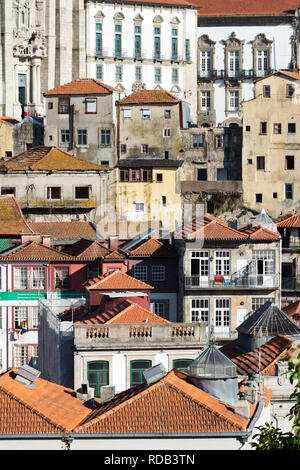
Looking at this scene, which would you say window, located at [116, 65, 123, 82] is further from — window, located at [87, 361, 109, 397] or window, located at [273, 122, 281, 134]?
window, located at [87, 361, 109, 397]

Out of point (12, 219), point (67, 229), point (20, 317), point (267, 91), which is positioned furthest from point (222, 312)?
point (267, 91)

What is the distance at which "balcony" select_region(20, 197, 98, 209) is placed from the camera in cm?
8694

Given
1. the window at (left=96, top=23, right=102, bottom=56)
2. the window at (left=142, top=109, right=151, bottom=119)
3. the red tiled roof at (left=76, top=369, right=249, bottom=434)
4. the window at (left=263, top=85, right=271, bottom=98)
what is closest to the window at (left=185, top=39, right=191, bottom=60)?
the window at (left=96, top=23, right=102, bottom=56)

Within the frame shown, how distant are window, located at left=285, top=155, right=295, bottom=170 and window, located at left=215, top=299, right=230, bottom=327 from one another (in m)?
34.3

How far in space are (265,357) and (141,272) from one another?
24.7 m

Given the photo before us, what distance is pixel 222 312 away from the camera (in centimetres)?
6450

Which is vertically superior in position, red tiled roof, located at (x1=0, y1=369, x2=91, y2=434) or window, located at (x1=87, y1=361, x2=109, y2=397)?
red tiled roof, located at (x1=0, y1=369, x2=91, y2=434)

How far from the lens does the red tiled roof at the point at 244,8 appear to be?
127750 mm

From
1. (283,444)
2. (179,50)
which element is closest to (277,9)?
(179,50)

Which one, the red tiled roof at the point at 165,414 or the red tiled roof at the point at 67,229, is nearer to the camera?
A: the red tiled roof at the point at 165,414

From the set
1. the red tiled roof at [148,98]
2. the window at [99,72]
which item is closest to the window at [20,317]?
the red tiled roof at [148,98]

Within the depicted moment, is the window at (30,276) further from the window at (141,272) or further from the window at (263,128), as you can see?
the window at (263,128)

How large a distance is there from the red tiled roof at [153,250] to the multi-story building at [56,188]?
18.8 metres

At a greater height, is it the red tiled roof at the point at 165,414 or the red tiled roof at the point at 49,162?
the red tiled roof at the point at 49,162
